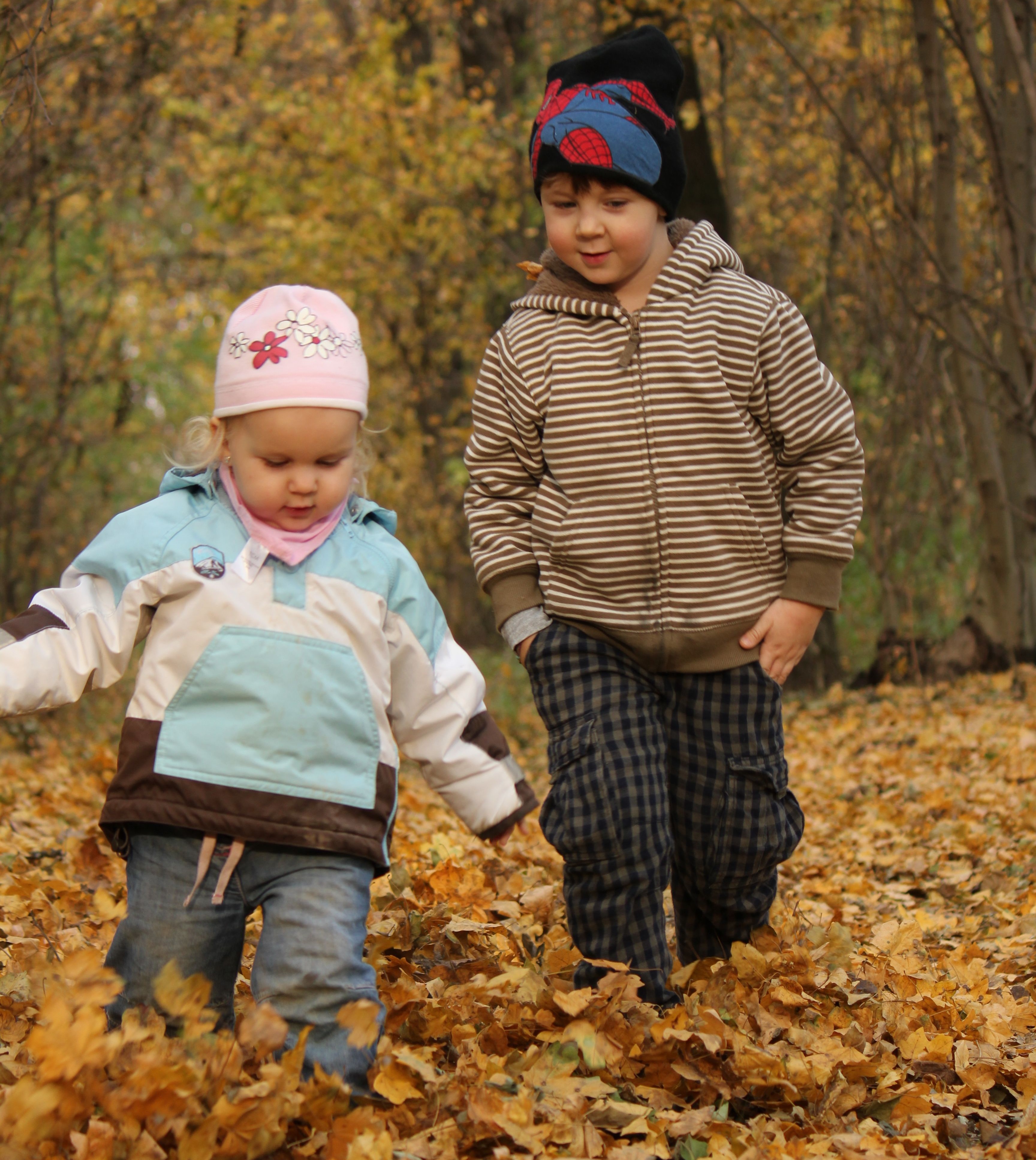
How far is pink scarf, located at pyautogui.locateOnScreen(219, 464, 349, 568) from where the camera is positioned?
8.43 feet

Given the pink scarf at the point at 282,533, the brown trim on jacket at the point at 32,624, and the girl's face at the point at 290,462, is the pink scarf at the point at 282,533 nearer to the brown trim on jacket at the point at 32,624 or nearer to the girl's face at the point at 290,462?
the girl's face at the point at 290,462

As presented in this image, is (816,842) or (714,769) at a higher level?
(714,769)

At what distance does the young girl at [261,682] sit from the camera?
2416 millimetres

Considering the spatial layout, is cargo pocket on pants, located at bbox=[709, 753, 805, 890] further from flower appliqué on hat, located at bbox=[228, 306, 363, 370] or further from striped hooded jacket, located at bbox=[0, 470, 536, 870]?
flower appliqué on hat, located at bbox=[228, 306, 363, 370]

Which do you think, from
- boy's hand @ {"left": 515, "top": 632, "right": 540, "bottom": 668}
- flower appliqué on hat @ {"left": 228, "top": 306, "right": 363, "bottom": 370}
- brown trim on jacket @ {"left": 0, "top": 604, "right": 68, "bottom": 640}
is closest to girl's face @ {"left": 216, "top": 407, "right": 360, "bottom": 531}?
flower appliqué on hat @ {"left": 228, "top": 306, "right": 363, "bottom": 370}

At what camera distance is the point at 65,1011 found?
2.08 m

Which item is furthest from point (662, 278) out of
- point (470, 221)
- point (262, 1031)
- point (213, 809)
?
point (470, 221)

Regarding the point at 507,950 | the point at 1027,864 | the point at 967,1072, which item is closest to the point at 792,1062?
the point at 967,1072

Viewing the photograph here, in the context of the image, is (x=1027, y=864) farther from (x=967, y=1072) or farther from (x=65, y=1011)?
(x=65, y=1011)

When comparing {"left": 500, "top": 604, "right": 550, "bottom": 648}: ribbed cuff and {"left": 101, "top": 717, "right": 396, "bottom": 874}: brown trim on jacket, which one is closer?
{"left": 101, "top": 717, "right": 396, "bottom": 874}: brown trim on jacket

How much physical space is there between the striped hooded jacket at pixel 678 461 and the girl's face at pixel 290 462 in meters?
0.59

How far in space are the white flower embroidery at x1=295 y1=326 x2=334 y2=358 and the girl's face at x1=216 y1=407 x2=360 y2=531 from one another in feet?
0.37

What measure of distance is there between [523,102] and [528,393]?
10.6m

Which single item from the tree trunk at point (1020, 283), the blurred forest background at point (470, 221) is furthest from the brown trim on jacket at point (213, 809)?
the tree trunk at point (1020, 283)
